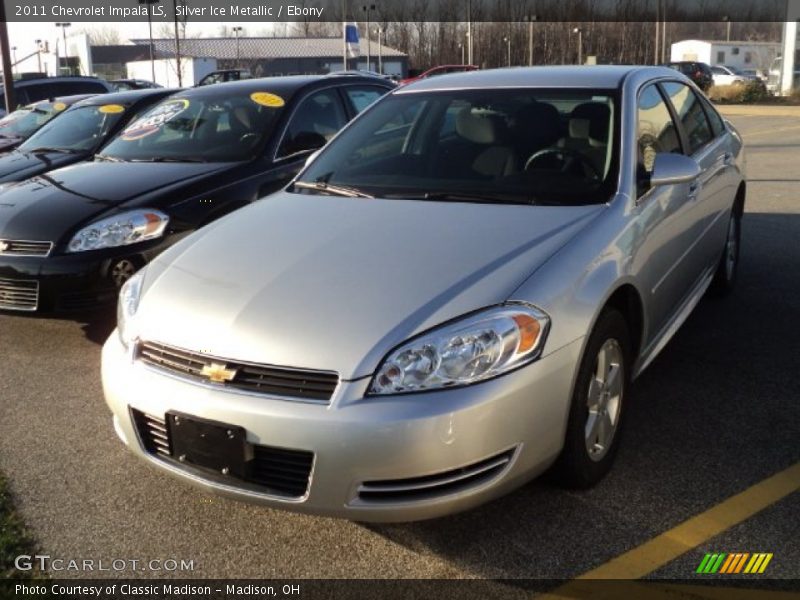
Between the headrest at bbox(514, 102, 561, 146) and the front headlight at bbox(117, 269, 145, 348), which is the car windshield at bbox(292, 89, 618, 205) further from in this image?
the front headlight at bbox(117, 269, 145, 348)

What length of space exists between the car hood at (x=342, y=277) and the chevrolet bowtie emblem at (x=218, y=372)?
52mm

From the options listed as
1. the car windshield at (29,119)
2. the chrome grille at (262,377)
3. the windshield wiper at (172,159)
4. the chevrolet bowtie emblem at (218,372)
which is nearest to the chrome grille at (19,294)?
→ the windshield wiper at (172,159)

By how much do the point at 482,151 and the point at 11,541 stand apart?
2.54 meters

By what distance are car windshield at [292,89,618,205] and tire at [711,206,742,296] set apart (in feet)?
6.73

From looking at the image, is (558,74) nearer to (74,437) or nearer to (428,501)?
(428,501)

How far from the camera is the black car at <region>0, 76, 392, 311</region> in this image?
478cm

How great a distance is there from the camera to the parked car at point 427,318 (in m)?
2.52

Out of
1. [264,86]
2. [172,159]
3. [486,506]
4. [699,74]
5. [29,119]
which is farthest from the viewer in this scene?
[699,74]

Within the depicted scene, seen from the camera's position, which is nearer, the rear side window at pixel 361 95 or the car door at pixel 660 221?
the car door at pixel 660 221

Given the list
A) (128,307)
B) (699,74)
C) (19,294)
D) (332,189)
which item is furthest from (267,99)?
(699,74)

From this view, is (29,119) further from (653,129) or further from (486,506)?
(486,506)

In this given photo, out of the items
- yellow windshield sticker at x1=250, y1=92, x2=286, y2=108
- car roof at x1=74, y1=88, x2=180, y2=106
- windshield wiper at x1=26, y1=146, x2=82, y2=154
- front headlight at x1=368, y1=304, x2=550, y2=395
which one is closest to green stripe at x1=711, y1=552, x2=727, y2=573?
front headlight at x1=368, y1=304, x2=550, y2=395

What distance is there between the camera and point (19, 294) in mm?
4805

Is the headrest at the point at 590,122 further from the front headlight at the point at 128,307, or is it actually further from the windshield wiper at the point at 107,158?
the windshield wiper at the point at 107,158
